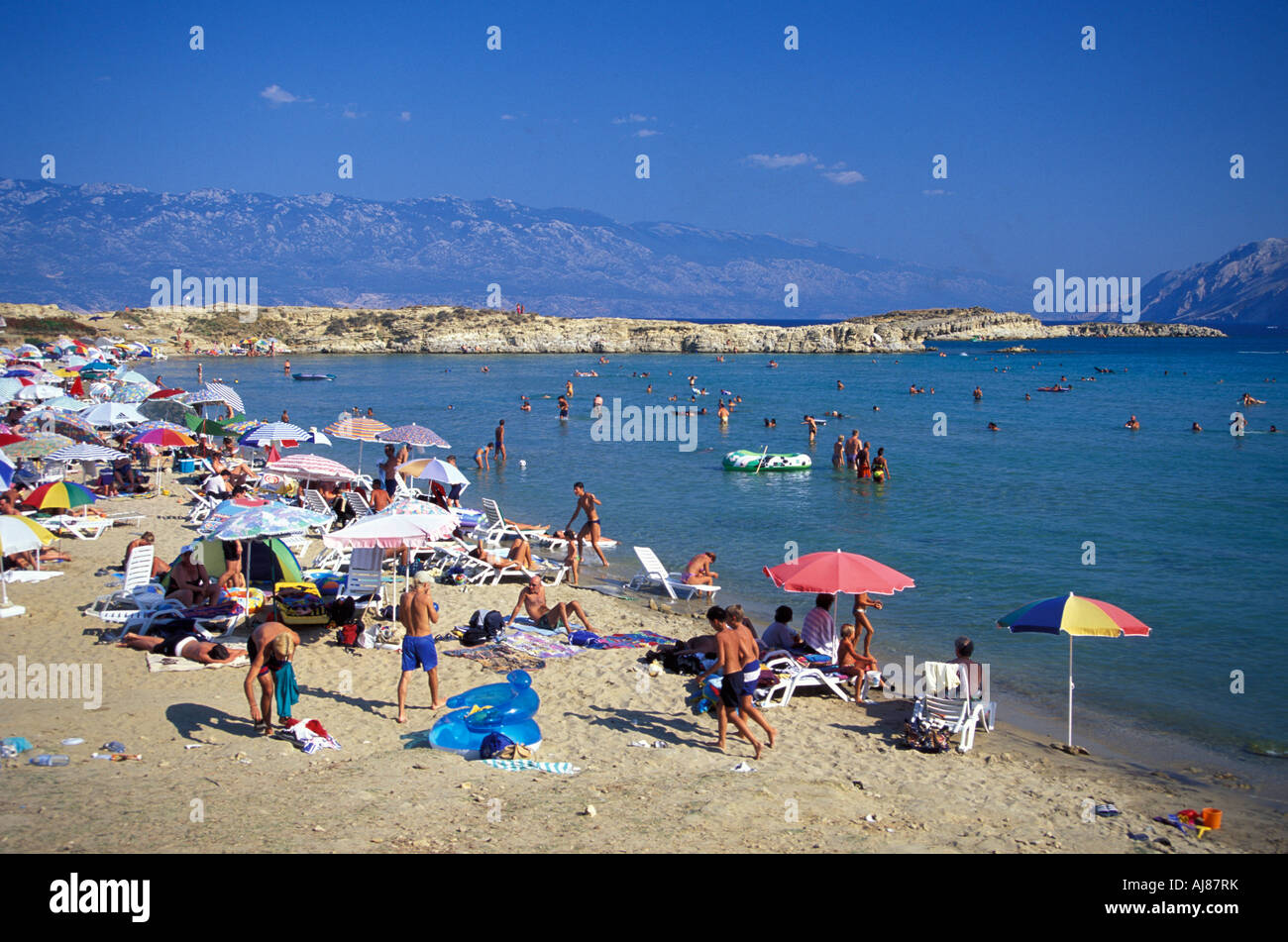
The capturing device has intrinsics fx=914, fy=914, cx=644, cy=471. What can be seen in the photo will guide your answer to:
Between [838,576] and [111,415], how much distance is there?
19510 mm

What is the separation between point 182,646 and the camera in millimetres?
9133

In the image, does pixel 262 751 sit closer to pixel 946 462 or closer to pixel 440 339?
pixel 946 462

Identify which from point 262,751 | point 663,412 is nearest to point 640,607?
point 262,751

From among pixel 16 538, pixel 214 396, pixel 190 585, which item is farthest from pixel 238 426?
pixel 190 585

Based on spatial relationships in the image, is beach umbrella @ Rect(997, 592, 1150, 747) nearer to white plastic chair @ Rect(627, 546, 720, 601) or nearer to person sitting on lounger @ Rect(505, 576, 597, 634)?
person sitting on lounger @ Rect(505, 576, 597, 634)

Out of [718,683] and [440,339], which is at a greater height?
[440,339]

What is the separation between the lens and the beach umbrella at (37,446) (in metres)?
15.5

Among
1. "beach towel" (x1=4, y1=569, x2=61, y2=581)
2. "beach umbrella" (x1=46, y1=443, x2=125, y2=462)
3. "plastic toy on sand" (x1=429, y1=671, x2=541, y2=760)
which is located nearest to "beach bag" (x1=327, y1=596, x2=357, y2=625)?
"plastic toy on sand" (x1=429, y1=671, x2=541, y2=760)

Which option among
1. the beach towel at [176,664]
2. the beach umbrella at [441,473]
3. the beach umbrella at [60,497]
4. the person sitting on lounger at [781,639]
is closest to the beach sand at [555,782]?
the beach towel at [176,664]

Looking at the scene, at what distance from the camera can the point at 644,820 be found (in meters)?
5.87

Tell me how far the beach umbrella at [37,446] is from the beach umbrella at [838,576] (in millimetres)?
13086

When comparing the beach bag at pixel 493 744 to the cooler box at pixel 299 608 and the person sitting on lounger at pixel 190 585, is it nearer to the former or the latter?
the cooler box at pixel 299 608

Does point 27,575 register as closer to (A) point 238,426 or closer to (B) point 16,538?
(B) point 16,538
